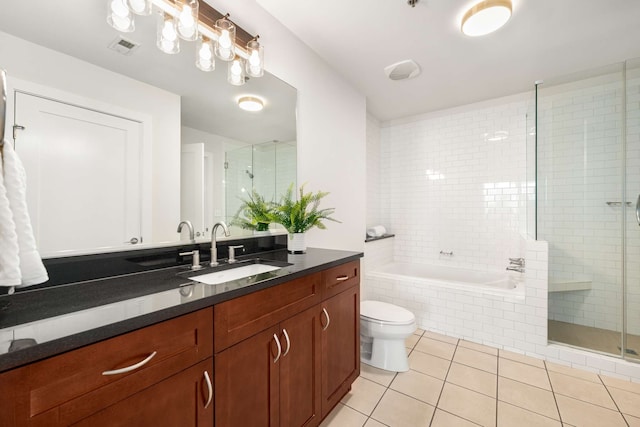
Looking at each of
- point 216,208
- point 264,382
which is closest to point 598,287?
point 264,382

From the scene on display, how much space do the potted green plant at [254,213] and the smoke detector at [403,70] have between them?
171cm

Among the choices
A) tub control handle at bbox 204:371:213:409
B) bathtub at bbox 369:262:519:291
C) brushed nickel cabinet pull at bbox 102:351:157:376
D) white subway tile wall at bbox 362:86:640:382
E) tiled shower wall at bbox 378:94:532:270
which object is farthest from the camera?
tiled shower wall at bbox 378:94:532:270

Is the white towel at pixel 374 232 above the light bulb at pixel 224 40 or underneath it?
underneath

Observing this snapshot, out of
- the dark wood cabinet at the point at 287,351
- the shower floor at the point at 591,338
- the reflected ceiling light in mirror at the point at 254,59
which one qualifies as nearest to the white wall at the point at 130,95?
the reflected ceiling light in mirror at the point at 254,59

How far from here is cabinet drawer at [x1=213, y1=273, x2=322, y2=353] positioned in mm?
950

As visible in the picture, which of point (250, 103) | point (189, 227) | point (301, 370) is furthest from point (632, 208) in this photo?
point (189, 227)

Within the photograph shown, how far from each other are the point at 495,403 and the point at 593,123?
267 cm

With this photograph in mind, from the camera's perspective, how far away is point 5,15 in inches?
35.9

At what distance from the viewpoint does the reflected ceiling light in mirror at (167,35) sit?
1312 mm

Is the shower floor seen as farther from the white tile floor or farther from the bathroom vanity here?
the bathroom vanity

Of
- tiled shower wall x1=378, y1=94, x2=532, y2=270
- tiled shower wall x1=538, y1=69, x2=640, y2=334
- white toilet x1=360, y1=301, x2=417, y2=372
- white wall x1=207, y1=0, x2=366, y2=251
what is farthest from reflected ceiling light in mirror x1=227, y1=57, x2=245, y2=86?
tiled shower wall x1=538, y1=69, x2=640, y2=334

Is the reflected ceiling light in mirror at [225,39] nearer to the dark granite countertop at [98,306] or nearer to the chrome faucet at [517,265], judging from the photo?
the dark granite countertop at [98,306]

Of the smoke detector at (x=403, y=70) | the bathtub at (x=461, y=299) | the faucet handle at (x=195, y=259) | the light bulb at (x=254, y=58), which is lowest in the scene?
the bathtub at (x=461, y=299)

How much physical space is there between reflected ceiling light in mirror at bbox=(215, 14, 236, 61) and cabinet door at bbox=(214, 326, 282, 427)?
1.53m
